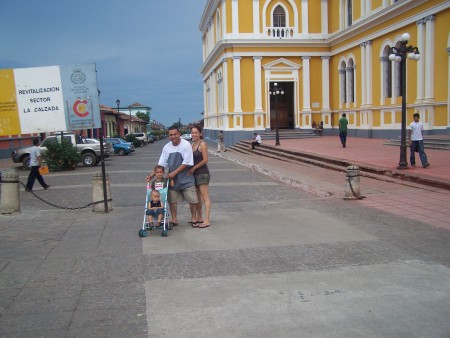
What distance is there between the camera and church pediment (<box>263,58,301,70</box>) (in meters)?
37.0

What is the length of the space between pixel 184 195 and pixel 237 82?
29380 mm

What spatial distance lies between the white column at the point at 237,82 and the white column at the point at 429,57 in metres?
15.6

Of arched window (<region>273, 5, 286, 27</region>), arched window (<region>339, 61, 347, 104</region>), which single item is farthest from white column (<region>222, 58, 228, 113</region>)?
arched window (<region>339, 61, 347, 104</region>)

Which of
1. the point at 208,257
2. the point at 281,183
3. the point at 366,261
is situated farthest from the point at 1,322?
the point at 281,183

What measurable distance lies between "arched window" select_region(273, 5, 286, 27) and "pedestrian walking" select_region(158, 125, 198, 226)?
105ft

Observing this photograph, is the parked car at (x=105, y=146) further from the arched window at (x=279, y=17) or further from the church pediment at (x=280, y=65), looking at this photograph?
the arched window at (x=279, y=17)

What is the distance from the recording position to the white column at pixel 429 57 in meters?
23.6

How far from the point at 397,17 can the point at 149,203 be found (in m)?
24.1

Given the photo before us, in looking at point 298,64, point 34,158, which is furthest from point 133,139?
point 34,158

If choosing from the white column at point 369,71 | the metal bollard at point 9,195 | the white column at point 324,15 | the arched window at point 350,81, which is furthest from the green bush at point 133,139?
the metal bollard at point 9,195

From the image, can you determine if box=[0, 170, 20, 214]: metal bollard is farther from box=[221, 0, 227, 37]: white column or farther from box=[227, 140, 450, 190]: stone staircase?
box=[221, 0, 227, 37]: white column

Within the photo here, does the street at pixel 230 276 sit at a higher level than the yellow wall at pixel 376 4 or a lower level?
lower

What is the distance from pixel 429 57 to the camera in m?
23.8

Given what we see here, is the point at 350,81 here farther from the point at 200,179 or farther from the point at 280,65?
the point at 200,179
